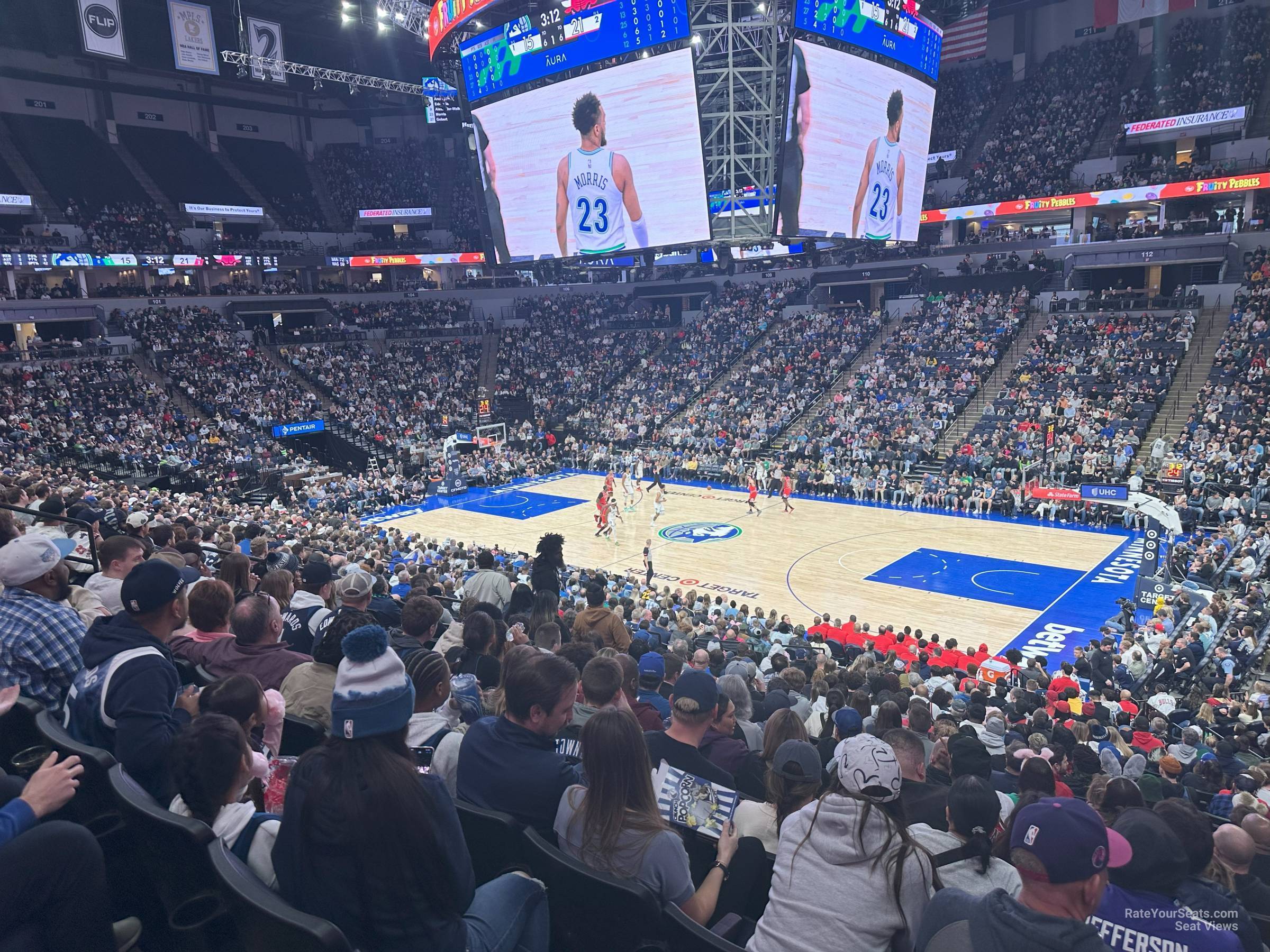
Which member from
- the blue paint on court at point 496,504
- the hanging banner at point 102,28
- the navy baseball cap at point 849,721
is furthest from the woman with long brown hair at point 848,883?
the hanging banner at point 102,28

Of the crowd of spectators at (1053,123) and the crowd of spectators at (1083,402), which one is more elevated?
the crowd of spectators at (1053,123)

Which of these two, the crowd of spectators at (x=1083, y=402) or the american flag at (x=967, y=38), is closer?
the crowd of spectators at (x=1083, y=402)

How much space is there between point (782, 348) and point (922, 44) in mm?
18541

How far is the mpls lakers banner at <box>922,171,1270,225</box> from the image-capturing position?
3066 centimetres

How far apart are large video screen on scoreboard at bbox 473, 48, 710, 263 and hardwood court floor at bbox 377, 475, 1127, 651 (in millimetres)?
7936

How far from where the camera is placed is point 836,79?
63.0 ft

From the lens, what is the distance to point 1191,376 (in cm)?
2800

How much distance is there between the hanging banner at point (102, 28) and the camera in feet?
121

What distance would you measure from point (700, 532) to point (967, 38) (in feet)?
99.2

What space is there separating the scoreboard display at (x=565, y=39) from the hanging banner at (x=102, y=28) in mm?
25454

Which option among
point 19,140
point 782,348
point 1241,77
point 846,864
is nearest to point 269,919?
point 846,864

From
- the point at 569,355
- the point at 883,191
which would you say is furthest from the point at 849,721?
the point at 569,355

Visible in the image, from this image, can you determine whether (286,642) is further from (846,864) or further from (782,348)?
(782,348)

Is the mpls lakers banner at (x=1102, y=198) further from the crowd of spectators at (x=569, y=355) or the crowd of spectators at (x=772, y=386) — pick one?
the crowd of spectators at (x=569, y=355)
